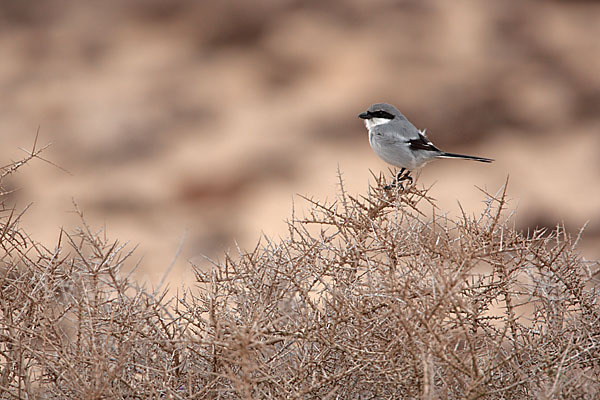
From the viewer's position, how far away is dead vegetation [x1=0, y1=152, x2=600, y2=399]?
1.60 metres

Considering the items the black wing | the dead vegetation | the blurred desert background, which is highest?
the blurred desert background

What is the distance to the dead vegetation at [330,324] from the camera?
62.9 inches

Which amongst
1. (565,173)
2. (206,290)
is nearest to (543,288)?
(206,290)

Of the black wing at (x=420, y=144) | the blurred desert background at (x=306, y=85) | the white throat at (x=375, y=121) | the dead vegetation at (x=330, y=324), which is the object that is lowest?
the dead vegetation at (x=330, y=324)

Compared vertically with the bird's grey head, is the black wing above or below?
below

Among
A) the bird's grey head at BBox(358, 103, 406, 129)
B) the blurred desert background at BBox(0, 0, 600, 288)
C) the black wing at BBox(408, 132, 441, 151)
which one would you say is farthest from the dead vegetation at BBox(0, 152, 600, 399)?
the blurred desert background at BBox(0, 0, 600, 288)

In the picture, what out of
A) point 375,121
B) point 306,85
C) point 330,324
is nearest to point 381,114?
point 375,121

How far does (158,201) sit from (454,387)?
28.9ft

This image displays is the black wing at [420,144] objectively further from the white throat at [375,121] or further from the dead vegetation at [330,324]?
the dead vegetation at [330,324]

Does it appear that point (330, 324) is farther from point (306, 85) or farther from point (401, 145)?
point (306, 85)

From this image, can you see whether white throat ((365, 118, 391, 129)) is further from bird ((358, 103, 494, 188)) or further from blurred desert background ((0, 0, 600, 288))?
blurred desert background ((0, 0, 600, 288))

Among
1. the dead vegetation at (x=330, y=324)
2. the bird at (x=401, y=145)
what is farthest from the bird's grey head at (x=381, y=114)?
the dead vegetation at (x=330, y=324)

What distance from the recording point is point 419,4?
38.6ft

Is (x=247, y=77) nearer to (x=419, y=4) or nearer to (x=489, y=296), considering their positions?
(x=419, y=4)
